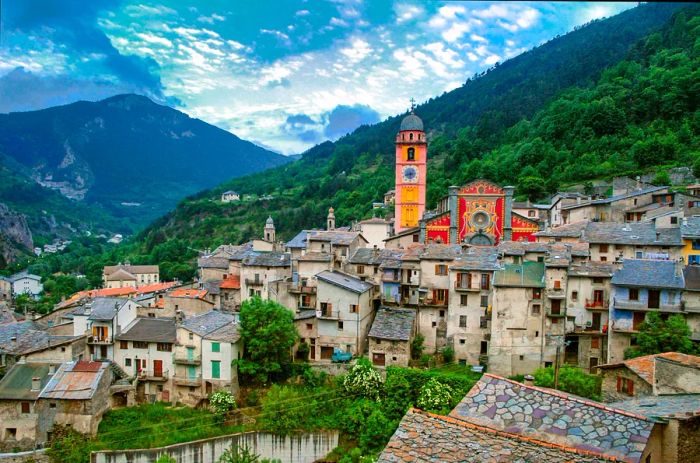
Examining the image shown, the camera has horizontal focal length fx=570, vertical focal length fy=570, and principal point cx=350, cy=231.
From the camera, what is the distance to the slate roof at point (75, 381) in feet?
116

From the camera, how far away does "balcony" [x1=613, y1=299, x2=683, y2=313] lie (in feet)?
112

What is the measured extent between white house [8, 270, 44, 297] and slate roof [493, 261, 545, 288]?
280ft

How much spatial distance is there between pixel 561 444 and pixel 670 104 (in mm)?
93949

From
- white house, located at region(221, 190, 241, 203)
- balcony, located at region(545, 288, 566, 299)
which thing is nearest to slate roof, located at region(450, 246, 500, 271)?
balcony, located at region(545, 288, 566, 299)

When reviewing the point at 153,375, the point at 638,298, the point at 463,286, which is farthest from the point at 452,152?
the point at 153,375

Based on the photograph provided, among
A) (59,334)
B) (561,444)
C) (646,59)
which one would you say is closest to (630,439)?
(561,444)

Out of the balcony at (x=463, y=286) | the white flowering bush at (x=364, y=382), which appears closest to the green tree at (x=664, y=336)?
the balcony at (x=463, y=286)

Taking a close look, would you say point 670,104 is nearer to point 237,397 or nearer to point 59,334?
point 237,397

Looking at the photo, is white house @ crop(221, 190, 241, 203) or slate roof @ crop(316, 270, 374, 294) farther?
white house @ crop(221, 190, 241, 203)

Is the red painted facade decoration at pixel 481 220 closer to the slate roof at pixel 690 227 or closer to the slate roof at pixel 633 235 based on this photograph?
the slate roof at pixel 633 235

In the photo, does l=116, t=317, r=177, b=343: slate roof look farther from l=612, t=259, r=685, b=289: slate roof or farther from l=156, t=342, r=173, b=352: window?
l=612, t=259, r=685, b=289: slate roof

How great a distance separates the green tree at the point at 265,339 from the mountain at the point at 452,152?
61489 millimetres

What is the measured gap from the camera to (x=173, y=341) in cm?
3878

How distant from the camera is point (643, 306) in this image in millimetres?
34562
